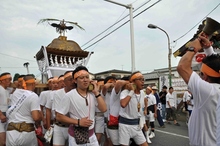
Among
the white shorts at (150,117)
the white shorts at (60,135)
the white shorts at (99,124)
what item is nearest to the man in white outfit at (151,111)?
the white shorts at (150,117)

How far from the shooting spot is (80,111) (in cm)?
311

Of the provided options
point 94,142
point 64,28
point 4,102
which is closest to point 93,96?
point 94,142

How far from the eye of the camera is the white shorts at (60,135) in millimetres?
3885

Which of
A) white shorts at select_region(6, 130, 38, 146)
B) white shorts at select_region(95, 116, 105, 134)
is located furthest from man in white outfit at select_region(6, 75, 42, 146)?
white shorts at select_region(95, 116, 105, 134)

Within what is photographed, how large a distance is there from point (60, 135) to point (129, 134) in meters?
1.32

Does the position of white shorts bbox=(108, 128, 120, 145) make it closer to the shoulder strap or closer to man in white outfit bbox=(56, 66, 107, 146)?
man in white outfit bbox=(56, 66, 107, 146)

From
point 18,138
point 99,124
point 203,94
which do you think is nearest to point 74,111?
point 18,138

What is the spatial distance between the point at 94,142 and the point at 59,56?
6.51 m

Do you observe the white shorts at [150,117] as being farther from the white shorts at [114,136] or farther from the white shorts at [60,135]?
the white shorts at [60,135]

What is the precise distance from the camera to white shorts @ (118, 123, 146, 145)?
4.27 meters

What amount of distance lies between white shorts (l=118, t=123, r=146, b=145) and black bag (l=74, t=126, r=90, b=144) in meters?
1.39

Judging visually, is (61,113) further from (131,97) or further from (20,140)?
(131,97)

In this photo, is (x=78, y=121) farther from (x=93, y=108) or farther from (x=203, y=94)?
(x=203, y=94)

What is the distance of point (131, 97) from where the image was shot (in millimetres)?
4340
